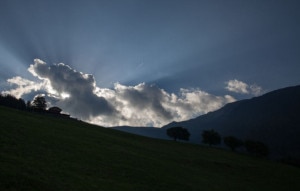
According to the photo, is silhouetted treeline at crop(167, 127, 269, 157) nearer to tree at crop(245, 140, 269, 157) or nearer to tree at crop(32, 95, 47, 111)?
tree at crop(245, 140, 269, 157)

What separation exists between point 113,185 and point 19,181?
35.7 ft

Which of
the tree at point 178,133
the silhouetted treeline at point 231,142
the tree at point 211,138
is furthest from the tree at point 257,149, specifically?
the tree at point 178,133

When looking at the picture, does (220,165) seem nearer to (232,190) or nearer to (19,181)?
(232,190)

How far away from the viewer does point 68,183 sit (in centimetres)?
2600

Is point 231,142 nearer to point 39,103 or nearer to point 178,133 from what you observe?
point 178,133

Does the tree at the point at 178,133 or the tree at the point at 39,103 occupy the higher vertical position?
the tree at the point at 39,103

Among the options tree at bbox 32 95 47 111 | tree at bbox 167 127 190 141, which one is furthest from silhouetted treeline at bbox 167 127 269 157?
tree at bbox 32 95 47 111

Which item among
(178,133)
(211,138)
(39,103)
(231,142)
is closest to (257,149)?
(231,142)

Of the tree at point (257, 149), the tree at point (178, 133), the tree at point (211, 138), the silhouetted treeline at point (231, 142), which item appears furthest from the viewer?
the tree at point (178, 133)

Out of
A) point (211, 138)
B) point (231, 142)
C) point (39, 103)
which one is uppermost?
point (39, 103)

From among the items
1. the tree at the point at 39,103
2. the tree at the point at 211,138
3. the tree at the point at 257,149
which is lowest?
the tree at the point at 257,149

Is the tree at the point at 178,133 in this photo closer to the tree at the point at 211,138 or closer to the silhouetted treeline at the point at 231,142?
the silhouetted treeline at the point at 231,142

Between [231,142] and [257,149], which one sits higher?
[231,142]

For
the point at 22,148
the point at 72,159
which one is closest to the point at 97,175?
the point at 72,159
